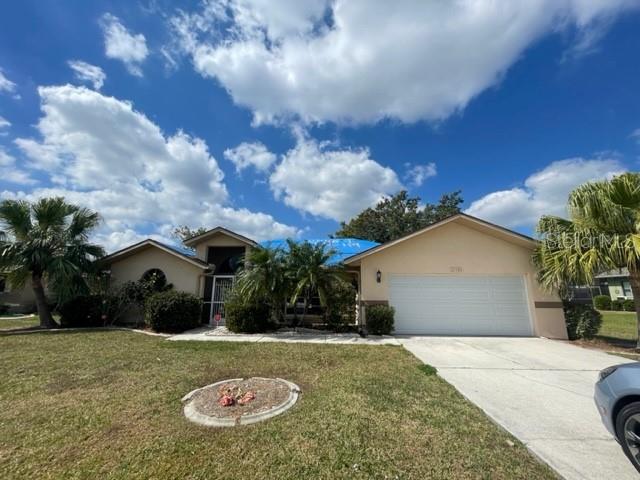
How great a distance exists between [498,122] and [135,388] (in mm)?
15100

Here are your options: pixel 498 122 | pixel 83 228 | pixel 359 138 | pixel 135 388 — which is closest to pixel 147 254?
pixel 83 228

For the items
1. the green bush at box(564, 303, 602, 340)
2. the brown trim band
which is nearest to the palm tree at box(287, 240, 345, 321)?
the brown trim band

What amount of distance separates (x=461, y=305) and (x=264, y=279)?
7.89m

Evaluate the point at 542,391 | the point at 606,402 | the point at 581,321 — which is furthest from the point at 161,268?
the point at 581,321

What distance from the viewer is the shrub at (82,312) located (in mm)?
12844

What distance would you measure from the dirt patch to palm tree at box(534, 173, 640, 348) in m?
9.35

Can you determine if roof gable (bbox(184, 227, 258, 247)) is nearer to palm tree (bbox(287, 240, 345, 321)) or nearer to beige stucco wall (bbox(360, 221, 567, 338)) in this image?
palm tree (bbox(287, 240, 345, 321))

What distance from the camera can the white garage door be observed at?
11.0 metres

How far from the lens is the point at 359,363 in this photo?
22.2ft

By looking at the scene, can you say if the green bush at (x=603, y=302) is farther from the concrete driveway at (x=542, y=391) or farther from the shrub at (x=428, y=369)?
the shrub at (x=428, y=369)

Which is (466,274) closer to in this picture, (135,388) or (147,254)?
(135,388)

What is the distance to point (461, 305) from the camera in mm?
11164

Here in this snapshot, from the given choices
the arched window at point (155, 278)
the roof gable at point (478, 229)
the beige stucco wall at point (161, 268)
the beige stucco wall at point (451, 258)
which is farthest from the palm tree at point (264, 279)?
the arched window at point (155, 278)

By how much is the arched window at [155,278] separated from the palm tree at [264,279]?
5.04 metres
